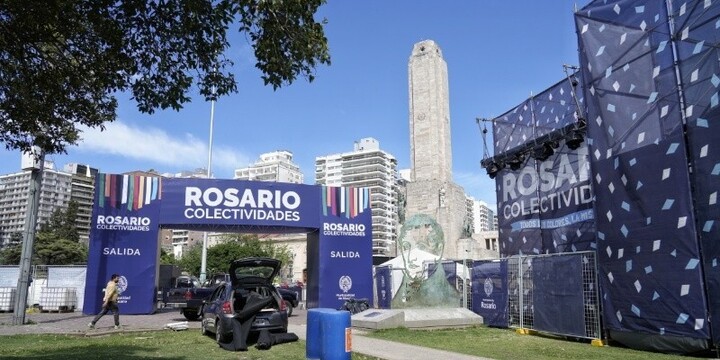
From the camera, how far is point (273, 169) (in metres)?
150

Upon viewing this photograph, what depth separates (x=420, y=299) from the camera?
16.7 m

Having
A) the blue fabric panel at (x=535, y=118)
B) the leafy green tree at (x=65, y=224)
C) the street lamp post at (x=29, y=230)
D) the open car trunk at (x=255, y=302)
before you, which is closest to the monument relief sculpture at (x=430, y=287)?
the open car trunk at (x=255, y=302)

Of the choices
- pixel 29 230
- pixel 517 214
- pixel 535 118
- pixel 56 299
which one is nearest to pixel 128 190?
pixel 29 230

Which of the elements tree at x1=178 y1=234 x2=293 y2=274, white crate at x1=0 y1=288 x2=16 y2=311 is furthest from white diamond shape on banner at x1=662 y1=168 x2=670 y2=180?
tree at x1=178 y1=234 x2=293 y2=274

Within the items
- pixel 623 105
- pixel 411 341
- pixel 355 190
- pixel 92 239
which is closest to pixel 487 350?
pixel 411 341

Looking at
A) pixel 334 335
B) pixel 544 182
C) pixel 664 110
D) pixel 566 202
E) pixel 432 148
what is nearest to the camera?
pixel 334 335

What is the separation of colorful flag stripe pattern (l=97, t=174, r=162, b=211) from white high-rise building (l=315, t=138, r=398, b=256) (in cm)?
11458

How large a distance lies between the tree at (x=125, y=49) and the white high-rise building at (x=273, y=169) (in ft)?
434

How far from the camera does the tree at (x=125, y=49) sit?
6410mm

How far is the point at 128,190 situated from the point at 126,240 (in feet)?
6.69

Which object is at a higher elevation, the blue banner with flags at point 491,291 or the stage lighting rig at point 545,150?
the stage lighting rig at point 545,150

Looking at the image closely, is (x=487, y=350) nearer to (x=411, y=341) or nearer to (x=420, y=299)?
(x=411, y=341)

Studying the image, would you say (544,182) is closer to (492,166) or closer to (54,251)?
(492,166)

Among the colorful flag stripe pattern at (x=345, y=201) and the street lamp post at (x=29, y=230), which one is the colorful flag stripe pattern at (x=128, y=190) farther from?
the colorful flag stripe pattern at (x=345, y=201)
